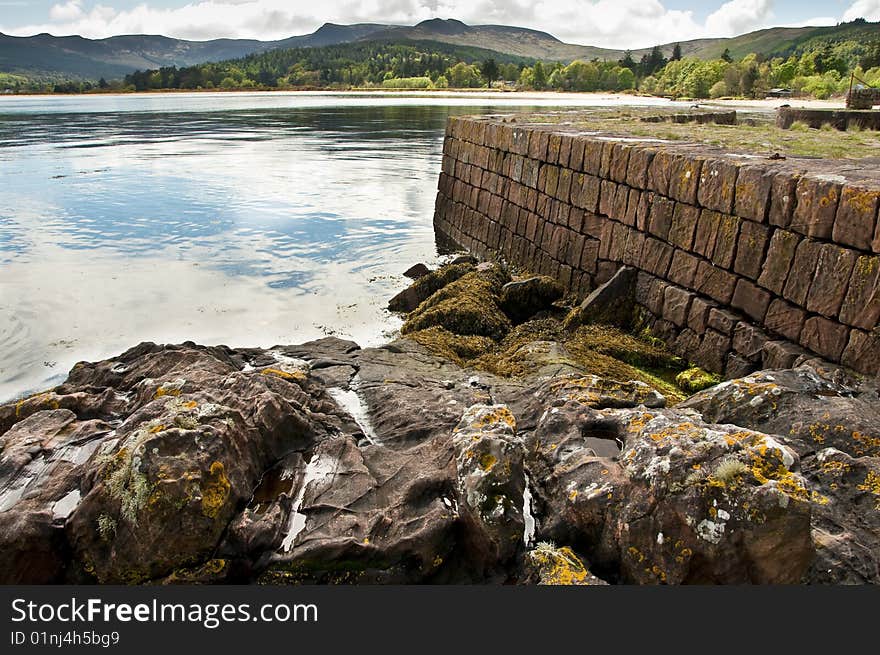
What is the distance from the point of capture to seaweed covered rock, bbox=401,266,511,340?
35.9ft

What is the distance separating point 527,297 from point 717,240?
358cm

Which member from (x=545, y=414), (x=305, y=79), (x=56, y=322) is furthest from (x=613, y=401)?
(x=305, y=79)

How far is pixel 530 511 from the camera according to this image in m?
5.17

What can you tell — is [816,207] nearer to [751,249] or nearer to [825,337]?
[751,249]

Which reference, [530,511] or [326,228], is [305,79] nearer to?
[326,228]

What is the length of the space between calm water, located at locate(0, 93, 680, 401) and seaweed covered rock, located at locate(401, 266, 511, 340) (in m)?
0.97

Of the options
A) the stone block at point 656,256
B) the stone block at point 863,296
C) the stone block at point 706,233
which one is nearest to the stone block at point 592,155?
the stone block at point 656,256

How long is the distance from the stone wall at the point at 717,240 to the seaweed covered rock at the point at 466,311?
1802 millimetres

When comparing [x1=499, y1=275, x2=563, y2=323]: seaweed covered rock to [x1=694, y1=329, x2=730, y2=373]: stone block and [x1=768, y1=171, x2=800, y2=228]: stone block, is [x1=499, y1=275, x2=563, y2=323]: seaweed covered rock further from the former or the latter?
[x1=768, y1=171, x2=800, y2=228]: stone block

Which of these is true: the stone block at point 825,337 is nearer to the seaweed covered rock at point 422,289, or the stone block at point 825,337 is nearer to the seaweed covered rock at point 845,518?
the seaweed covered rock at point 845,518

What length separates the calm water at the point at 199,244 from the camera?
12.7m

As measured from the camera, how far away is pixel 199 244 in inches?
763

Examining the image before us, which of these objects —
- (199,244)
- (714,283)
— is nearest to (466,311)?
(714,283)

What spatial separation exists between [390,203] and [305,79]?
533 feet
